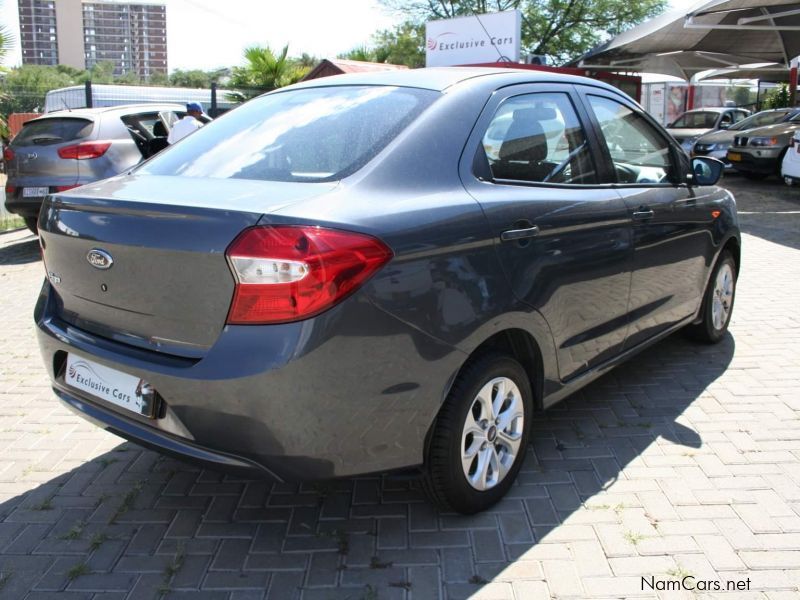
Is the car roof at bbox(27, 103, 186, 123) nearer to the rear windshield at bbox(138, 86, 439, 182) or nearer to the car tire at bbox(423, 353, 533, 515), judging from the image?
the rear windshield at bbox(138, 86, 439, 182)

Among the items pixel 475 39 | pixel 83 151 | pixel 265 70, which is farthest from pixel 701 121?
pixel 83 151

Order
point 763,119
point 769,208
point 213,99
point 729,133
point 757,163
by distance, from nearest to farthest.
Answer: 1. point 769,208
2. point 757,163
3. point 763,119
4. point 213,99
5. point 729,133

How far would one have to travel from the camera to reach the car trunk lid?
2.30m

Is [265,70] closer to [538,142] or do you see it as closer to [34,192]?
[34,192]

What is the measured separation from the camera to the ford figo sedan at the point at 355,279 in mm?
2252

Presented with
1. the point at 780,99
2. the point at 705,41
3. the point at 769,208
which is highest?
the point at 705,41

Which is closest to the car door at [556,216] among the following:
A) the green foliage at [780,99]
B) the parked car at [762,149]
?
the parked car at [762,149]

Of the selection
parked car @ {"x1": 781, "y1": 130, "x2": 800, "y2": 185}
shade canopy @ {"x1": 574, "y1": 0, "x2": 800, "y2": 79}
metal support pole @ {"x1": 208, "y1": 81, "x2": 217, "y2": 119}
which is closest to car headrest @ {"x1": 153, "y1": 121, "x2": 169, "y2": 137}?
metal support pole @ {"x1": 208, "y1": 81, "x2": 217, "y2": 119}

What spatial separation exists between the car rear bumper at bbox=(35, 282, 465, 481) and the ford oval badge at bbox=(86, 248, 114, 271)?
0.96 feet

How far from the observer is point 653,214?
3.78 m

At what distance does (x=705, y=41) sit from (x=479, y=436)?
77.8ft

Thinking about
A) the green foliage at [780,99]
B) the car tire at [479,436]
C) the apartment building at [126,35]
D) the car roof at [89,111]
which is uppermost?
the apartment building at [126,35]

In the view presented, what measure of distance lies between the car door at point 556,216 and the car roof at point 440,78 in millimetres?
63
